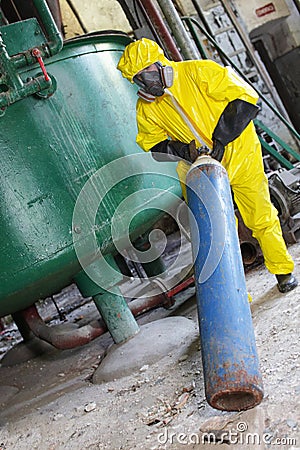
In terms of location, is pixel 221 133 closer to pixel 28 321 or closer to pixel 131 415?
pixel 131 415

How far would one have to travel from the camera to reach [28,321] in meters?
3.80

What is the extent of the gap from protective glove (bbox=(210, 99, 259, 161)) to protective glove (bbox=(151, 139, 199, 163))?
0.12 meters

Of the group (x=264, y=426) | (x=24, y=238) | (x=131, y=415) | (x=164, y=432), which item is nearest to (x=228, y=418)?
(x=264, y=426)

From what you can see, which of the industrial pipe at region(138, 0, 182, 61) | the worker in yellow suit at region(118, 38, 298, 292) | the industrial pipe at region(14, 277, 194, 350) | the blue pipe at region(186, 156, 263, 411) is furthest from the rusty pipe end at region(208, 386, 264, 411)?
the industrial pipe at region(138, 0, 182, 61)

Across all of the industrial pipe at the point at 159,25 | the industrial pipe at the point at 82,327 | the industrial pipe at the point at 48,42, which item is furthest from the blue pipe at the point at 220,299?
the industrial pipe at the point at 159,25

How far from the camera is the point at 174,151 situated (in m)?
2.76

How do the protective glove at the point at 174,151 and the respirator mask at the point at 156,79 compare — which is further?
the protective glove at the point at 174,151

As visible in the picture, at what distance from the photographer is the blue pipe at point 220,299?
167cm

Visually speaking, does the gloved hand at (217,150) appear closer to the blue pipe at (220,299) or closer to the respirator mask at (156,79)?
the blue pipe at (220,299)

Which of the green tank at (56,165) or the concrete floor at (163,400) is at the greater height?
the green tank at (56,165)

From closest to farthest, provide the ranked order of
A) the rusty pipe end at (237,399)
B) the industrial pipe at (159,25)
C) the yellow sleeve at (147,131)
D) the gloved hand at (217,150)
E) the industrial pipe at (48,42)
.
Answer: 1. the rusty pipe end at (237,399)
2. the industrial pipe at (48,42)
3. the gloved hand at (217,150)
4. the yellow sleeve at (147,131)
5. the industrial pipe at (159,25)

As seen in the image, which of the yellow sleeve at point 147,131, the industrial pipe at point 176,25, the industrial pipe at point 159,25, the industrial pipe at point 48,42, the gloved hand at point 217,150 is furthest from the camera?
the industrial pipe at point 176,25

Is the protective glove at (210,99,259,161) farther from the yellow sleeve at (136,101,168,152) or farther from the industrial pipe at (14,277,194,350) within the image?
the industrial pipe at (14,277,194,350)

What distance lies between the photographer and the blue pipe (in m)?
1.67
